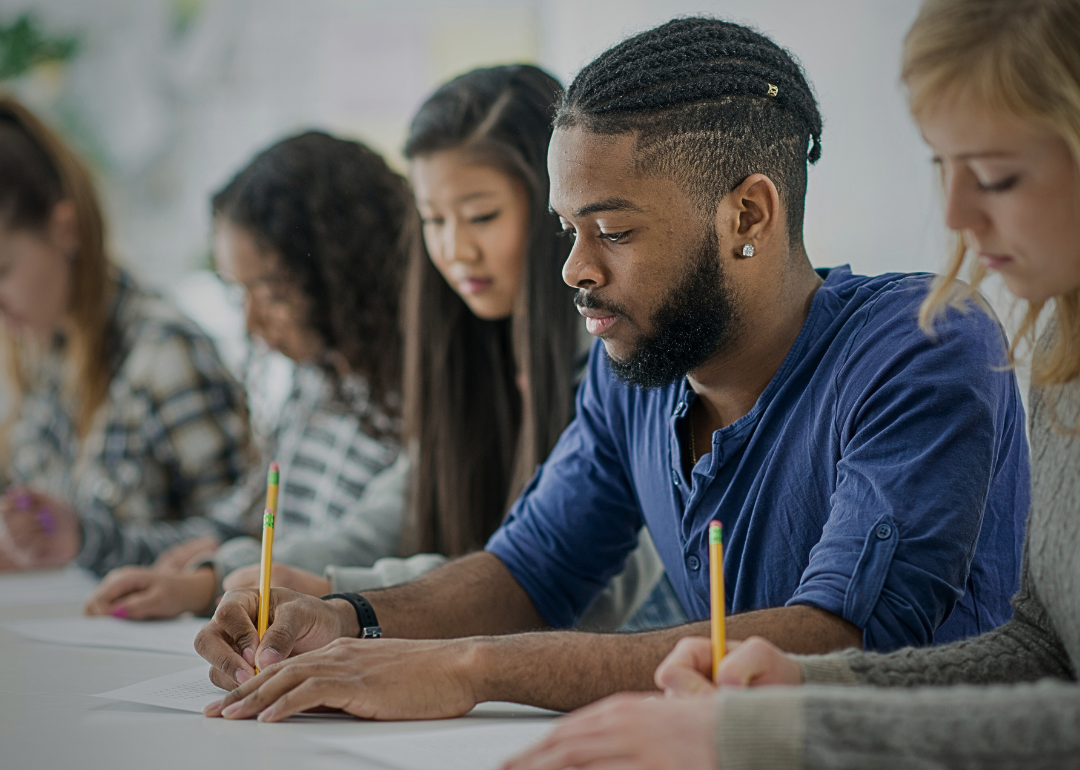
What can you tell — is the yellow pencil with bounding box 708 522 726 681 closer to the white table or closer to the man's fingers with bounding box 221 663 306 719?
the white table

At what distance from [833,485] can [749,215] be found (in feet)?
1.01

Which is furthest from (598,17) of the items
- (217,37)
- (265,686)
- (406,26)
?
(265,686)

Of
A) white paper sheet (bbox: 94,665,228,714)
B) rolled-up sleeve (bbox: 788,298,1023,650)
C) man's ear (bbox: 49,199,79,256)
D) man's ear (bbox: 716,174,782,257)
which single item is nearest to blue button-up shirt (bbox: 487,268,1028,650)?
rolled-up sleeve (bbox: 788,298,1023,650)

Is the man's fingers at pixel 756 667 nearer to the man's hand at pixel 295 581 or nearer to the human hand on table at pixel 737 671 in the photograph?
the human hand on table at pixel 737 671

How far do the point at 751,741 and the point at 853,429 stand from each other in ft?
1.40

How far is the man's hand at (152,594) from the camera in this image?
1.49 m

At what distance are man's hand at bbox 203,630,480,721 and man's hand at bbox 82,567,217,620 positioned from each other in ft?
1.90

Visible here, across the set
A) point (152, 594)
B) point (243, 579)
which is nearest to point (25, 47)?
point (152, 594)

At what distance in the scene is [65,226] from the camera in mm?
2350

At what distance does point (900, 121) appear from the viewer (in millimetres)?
2086

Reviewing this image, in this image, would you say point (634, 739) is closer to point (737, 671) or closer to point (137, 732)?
point (737, 671)

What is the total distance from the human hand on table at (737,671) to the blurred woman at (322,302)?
1.14 metres

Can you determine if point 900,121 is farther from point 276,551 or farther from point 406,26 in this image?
point 406,26

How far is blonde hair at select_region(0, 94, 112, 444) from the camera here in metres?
2.29
